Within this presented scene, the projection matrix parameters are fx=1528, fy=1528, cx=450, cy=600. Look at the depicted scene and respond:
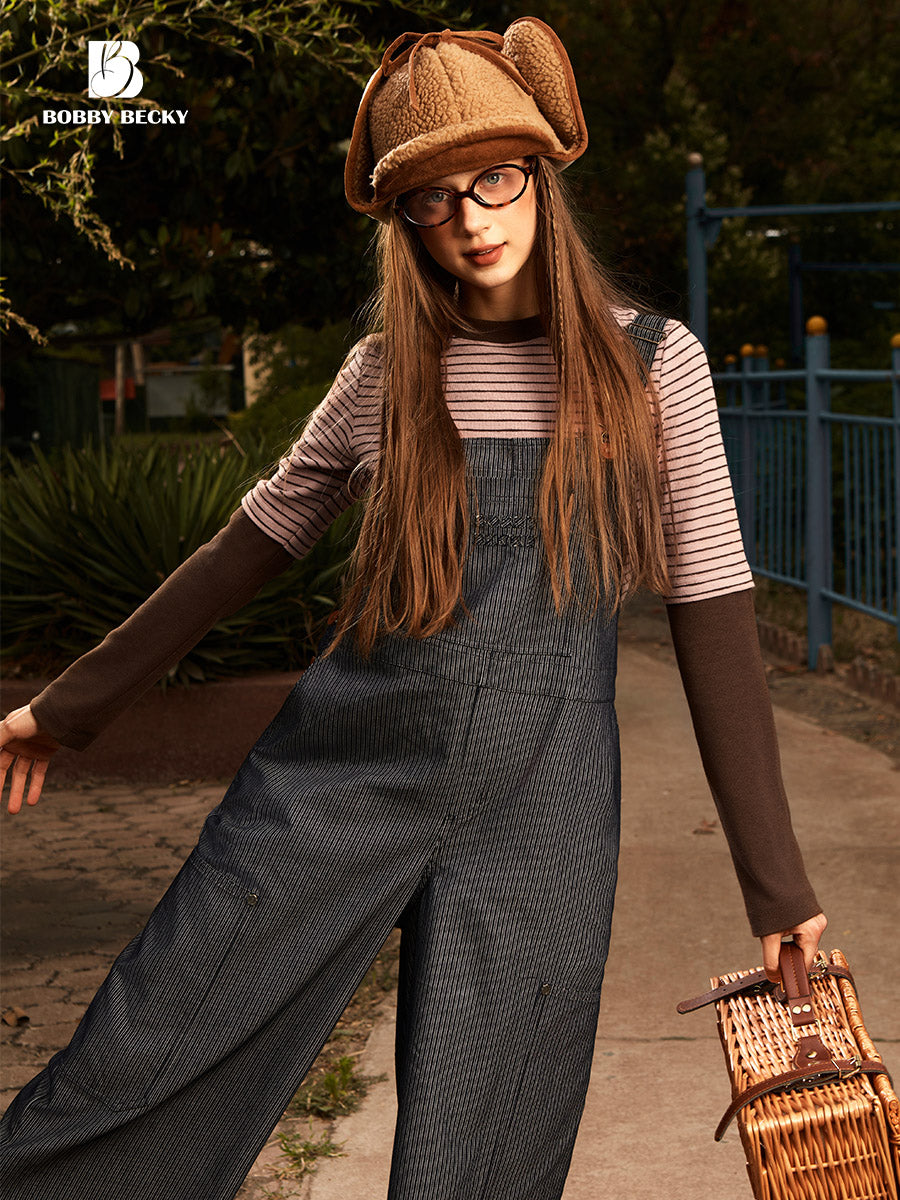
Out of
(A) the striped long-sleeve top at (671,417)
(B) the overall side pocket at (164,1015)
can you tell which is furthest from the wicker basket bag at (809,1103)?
(B) the overall side pocket at (164,1015)

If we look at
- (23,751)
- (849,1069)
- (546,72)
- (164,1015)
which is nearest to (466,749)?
(164,1015)

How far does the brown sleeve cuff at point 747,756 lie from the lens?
201cm

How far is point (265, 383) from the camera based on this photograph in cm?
1653

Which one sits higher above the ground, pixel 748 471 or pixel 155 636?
pixel 748 471

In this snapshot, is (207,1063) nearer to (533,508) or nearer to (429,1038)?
(429,1038)

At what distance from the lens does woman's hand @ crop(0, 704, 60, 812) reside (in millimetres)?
2258

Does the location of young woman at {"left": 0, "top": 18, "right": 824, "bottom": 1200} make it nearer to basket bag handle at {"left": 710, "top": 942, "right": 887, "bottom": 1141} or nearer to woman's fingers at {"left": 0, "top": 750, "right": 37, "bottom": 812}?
basket bag handle at {"left": 710, "top": 942, "right": 887, "bottom": 1141}

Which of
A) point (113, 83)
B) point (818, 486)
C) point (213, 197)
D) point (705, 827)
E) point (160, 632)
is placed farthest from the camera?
point (818, 486)

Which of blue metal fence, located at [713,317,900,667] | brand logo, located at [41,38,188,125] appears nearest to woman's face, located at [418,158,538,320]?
brand logo, located at [41,38,188,125]

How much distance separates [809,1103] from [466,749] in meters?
0.61

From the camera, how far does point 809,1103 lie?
1.91 m

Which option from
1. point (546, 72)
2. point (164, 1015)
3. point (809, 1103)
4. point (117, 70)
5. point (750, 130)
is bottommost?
point (809, 1103)

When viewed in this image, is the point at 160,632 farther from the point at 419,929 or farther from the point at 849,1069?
the point at 849,1069

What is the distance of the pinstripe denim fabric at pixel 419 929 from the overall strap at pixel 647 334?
0.63 ft
